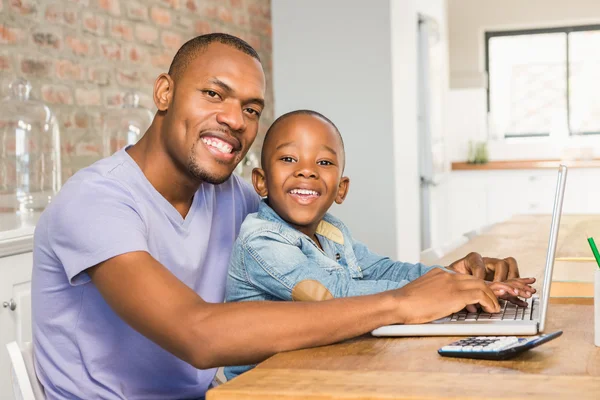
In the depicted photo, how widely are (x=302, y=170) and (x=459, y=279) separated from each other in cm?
44

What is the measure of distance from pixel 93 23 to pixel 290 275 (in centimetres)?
242

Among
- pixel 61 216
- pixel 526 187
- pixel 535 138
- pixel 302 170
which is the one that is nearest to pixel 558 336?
pixel 302 170

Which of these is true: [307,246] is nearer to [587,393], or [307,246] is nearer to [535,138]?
[587,393]

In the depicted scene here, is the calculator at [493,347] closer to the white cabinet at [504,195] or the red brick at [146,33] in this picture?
the red brick at [146,33]

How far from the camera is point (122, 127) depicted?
135 inches

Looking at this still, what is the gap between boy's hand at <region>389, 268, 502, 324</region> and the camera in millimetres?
1206

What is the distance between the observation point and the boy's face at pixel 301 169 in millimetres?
1577

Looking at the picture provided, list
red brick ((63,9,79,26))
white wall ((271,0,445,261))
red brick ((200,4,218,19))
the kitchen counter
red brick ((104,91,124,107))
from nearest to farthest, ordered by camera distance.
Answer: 1. red brick ((63,9,79,26))
2. red brick ((104,91,124,107))
3. white wall ((271,0,445,261))
4. red brick ((200,4,218,19))
5. the kitchen counter

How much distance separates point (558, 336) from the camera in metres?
1.14

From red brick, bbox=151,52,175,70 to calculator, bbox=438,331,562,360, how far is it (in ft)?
10.1

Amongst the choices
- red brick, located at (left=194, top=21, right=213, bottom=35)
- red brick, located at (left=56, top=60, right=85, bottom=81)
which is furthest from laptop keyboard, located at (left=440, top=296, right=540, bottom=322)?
red brick, located at (left=194, top=21, right=213, bottom=35)

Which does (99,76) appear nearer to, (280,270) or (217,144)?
(217,144)

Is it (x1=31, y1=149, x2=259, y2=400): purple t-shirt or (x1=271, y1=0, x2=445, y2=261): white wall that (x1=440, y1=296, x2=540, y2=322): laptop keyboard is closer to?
(x1=31, y1=149, x2=259, y2=400): purple t-shirt

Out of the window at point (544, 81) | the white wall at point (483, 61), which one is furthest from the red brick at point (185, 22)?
the window at point (544, 81)
